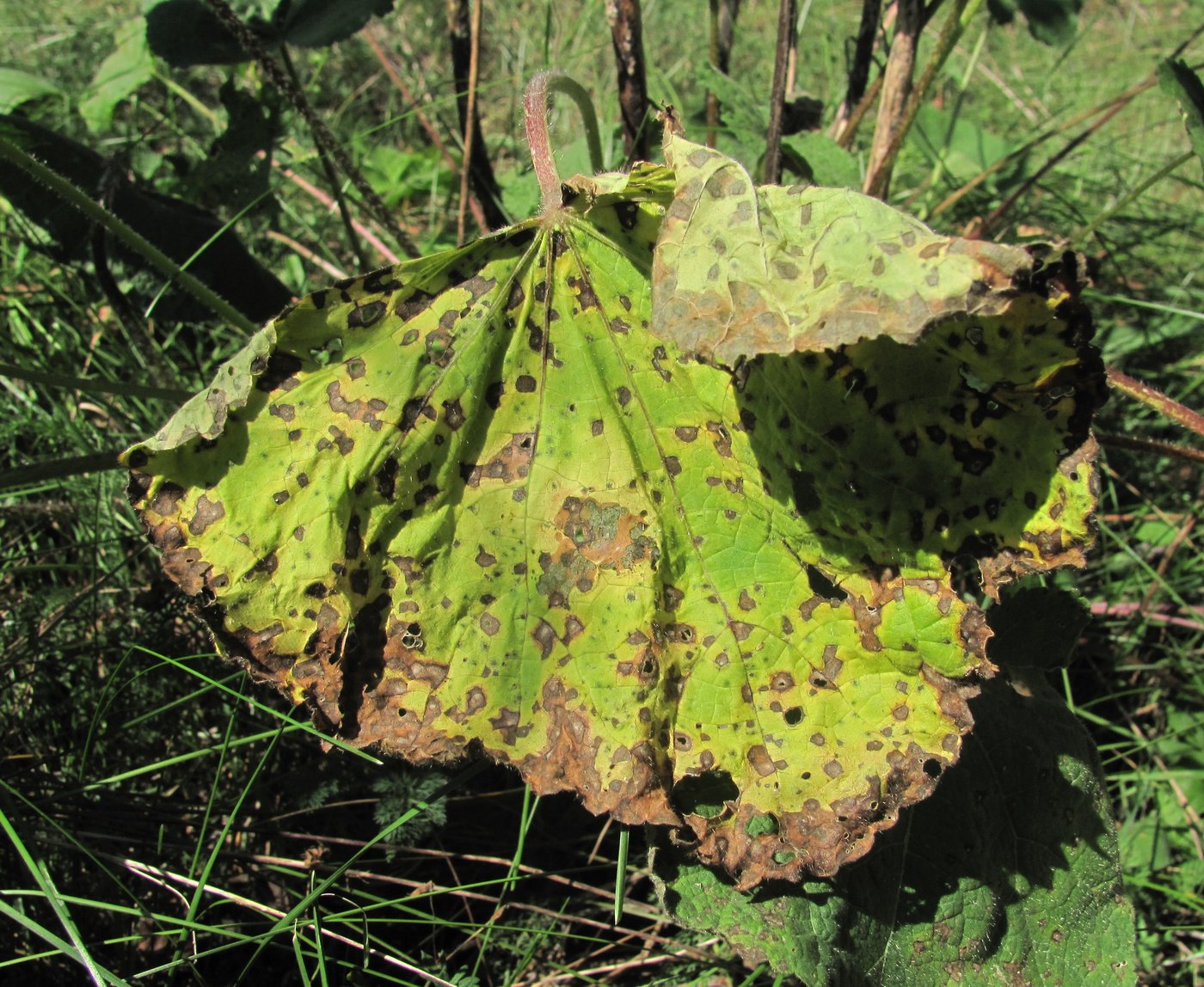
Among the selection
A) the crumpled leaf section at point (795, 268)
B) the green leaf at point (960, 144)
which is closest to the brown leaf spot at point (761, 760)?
the crumpled leaf section at point (795, 268)

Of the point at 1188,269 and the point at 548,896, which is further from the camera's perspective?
the point at 1188,269

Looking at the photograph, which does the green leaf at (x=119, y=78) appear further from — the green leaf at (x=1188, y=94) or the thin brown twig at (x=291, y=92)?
the green leaf at (x=1188, y=94)

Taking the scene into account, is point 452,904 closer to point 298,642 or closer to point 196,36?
point 298,642

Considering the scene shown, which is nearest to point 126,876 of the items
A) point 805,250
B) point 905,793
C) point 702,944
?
point 702,944

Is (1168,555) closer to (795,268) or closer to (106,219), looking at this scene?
(795,268)

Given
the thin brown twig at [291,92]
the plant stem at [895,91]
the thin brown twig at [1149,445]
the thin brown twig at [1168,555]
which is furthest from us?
the thin brown twig at [1168,555]
